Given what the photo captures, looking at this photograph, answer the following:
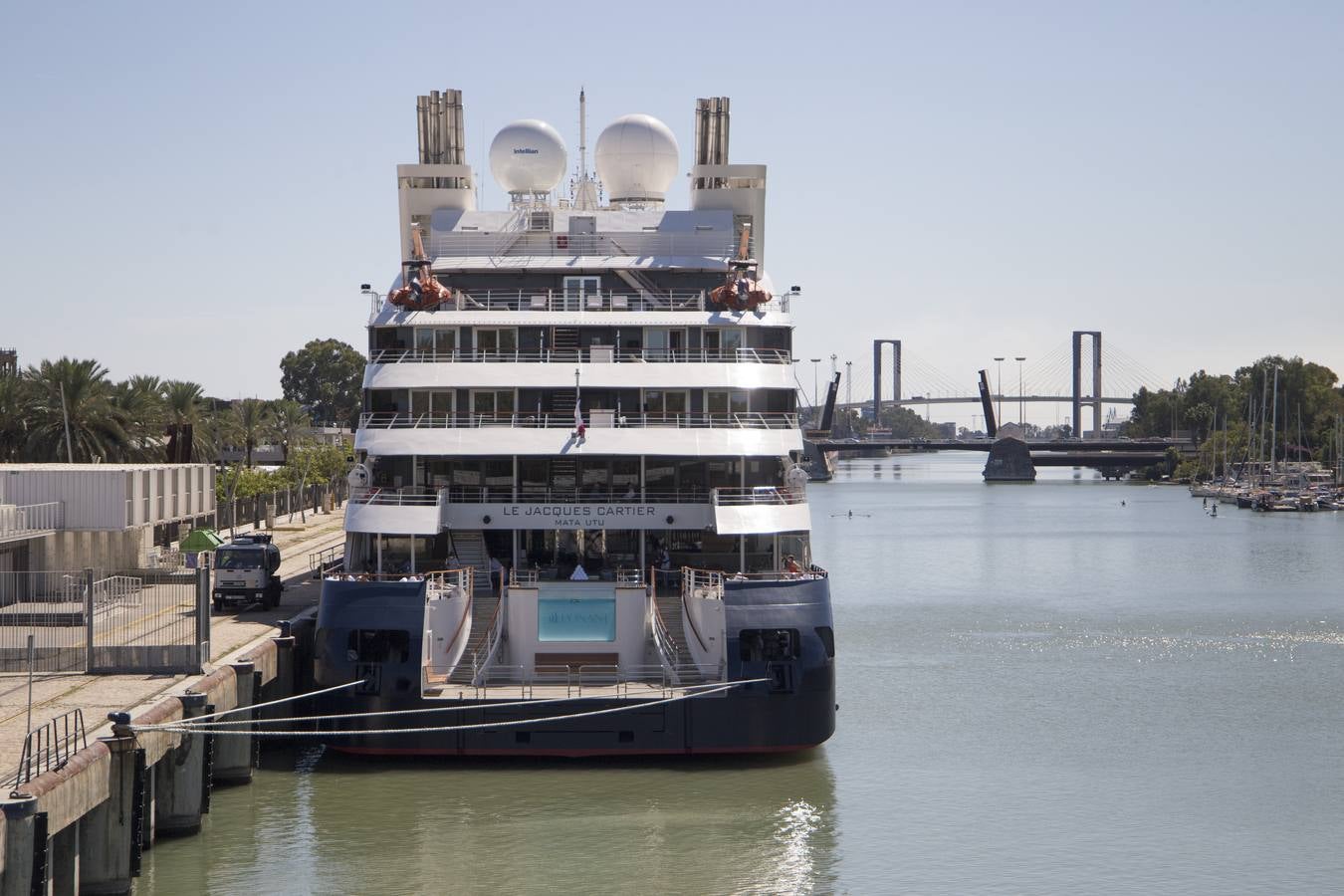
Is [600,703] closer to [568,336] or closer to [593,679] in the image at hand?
[593,679]

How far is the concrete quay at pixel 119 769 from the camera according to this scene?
20.4 metres

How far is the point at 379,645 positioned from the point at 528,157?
23.1m

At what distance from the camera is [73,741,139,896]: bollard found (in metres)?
23.7

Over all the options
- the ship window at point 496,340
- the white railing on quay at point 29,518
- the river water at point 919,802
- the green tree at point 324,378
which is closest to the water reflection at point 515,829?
the river water at point 919,802

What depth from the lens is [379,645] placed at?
30531 mm

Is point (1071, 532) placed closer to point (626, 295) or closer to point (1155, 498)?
point (1155, 498)

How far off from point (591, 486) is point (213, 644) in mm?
9658

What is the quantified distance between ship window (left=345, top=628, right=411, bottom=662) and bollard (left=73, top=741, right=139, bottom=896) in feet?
21.6

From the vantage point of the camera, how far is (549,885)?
1026 inches

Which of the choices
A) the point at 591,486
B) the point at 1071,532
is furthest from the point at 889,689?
the point at 1071,532

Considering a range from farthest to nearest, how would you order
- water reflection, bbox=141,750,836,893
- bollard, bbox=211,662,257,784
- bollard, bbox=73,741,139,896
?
1. bollard, bbox=211,662,257,784
2. water reflection, bbox=141,750,836,893
3. bollard, bbox=73,741,139,896

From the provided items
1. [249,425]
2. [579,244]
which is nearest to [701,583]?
[579,244]

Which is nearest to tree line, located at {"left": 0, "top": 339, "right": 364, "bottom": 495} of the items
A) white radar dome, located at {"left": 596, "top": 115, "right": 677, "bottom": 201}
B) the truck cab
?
the truck cab

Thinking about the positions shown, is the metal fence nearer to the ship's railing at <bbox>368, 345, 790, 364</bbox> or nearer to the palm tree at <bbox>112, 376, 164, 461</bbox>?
the ship's railing at <bbox>368, 345, 790, 364</bbox>
